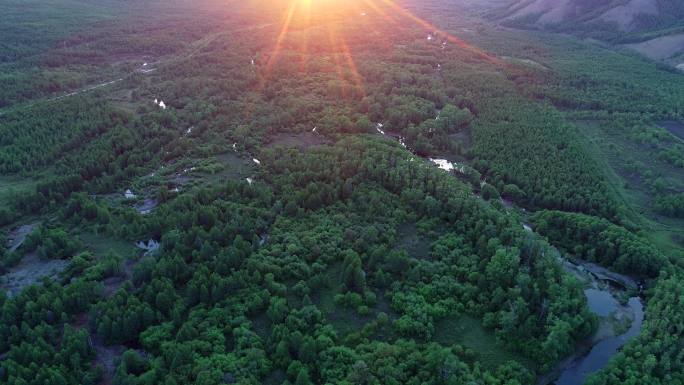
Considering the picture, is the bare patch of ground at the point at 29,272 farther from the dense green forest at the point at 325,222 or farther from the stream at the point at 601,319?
the stream at the point at 601,319

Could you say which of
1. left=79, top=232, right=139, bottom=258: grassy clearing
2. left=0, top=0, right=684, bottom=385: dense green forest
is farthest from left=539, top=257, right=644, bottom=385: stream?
left=79, top=232, right=139, bottom=258: grassy clearing

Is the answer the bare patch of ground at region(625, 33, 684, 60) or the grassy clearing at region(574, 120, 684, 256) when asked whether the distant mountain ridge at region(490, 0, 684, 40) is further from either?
the grassy clearing at region(574, 120, 684, 256)

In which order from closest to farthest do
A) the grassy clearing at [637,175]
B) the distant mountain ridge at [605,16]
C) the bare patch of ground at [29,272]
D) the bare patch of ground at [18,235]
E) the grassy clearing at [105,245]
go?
1. the bare patch of ground at [29,272]
2. the grassy clearing at [105,245]
3. the bare patch of ground at [18,235]
4. the grassy clearing at [637,175]
5. the distant mountain ridge at [605,16]

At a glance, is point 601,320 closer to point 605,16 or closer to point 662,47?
point 662,47

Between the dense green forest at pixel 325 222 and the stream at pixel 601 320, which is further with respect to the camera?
the stream at pixel 601 320

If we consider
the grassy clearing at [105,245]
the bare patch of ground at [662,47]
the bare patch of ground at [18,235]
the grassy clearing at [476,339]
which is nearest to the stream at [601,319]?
the grassy clearing at [476,339]

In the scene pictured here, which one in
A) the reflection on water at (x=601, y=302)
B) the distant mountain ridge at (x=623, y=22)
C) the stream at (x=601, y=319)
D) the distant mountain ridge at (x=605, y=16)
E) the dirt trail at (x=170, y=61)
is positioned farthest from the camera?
the distant mountain ridge at (x=605, y=16)

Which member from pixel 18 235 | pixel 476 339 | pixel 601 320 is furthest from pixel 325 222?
pixel 18 235
